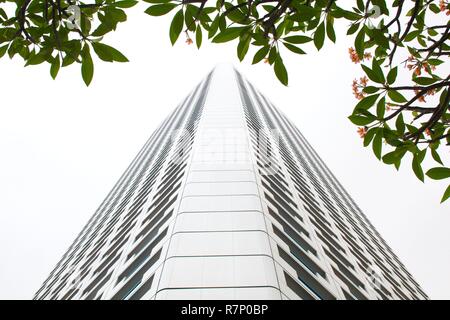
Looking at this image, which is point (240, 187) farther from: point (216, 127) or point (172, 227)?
point (216, 127)

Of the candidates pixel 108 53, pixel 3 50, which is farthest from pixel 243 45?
pixel 3 50

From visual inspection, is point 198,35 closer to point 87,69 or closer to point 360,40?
point 87,69

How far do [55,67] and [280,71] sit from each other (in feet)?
5.12

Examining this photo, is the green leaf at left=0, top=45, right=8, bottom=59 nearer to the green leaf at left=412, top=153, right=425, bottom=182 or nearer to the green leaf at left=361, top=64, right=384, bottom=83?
the green leaf at left=361, top=64, right=384, bottom=83

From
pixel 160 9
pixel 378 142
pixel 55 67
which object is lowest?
pixel 378 142

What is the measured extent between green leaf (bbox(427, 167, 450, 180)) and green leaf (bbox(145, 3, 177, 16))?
2180 mm

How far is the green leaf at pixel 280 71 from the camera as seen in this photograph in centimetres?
283

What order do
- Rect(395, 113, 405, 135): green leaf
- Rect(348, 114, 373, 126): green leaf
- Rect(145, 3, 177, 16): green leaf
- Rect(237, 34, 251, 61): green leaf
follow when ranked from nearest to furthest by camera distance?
Rect(145, 3, 177, 16): green leaf
Rect(237, 34, 251, 61): green leaf
Rect(348, 114, 373, 126): green leaf
Rect(395, 113, 405, 135): green leaf

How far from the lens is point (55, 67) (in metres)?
2.83

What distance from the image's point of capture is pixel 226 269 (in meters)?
12.1

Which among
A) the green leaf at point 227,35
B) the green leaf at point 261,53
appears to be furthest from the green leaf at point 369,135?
the green leaf at point 227,35

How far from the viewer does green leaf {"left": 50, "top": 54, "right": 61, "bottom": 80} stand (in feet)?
9.25

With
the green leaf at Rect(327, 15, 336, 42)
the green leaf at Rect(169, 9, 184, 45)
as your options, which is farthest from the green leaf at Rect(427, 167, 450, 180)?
the green leaf at Rect(169, 9, 184, 45)
